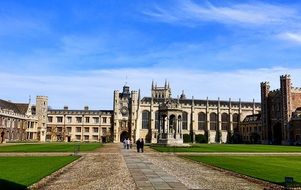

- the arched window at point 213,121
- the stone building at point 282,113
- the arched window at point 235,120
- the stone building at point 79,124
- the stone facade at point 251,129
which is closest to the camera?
the stone building at point 282,113

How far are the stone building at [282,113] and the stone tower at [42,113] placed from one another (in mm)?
58599

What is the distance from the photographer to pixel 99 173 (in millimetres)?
18672

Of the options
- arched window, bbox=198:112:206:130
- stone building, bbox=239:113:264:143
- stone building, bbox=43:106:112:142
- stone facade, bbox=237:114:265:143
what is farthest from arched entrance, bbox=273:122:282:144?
stone building, bbox=43:106:112:142

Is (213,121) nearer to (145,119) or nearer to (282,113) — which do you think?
(145,119)

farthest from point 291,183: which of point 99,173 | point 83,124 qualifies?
point 83,124

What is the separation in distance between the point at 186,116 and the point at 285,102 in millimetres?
28990

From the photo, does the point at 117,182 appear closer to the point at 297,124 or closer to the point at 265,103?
the point at 297,124

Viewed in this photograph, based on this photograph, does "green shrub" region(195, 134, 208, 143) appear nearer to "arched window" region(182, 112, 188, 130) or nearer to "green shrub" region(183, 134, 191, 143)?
"green shrub" region(183, 134, 191, 143)

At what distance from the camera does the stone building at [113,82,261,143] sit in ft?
332

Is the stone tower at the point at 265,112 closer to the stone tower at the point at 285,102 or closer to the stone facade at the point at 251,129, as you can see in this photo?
the stone facade at the point at 251,129

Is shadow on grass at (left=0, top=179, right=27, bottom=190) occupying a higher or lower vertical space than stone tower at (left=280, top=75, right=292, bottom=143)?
lower

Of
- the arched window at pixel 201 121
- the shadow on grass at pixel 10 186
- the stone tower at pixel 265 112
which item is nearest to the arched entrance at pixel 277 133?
the stone tower at pixel 265 112

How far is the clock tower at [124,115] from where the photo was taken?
102 m

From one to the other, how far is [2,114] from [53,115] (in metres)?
29.3
